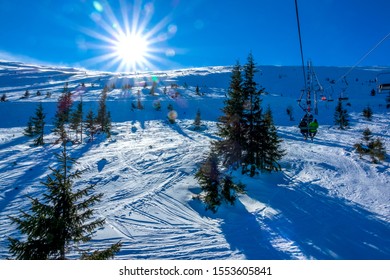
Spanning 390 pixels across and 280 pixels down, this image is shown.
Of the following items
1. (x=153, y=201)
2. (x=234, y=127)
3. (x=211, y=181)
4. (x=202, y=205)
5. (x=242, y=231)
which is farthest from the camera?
(x=234, y=127)

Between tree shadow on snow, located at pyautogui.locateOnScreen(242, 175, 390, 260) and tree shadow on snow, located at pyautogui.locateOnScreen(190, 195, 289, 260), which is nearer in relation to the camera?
tree shadow on snow, located at pyautogui.locateOnScreen(190, 195, 289, 260)

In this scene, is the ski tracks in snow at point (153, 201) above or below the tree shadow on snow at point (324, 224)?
above

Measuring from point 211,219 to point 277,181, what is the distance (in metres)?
8.27

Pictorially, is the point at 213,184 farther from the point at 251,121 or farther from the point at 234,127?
the point at 251,121

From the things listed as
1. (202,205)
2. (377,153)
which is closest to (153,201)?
(202,205)

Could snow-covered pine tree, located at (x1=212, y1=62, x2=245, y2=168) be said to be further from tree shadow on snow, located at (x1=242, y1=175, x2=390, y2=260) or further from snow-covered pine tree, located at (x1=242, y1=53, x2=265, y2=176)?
tree shadow on snow, located at (x1=242, y1=175, x2=390, y2=260)

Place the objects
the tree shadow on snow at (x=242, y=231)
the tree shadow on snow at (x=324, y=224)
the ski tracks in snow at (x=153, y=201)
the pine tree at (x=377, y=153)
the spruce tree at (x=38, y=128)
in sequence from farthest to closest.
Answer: the spruce tree at (x=38, y=128) → the pine tree at (x=377, y=153) → the ski tracks in snow at (x=153, y=201) → the tree shadow on snow at (x=324, y=224) → the tree shadow on snow at (x=242, y=231)

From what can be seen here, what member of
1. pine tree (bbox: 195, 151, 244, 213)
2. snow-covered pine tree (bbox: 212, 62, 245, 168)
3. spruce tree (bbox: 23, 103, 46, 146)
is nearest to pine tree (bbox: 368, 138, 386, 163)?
snow-covered pine tree (bbox: 212, 62, 245, 168)

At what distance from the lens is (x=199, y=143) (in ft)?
109

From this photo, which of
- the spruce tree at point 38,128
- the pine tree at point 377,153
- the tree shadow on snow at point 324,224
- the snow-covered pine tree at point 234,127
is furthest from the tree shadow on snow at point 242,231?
the spruce tree at point 38,128

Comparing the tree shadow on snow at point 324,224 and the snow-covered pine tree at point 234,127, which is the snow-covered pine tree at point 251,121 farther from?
the tree shadow on snow at point 324,224

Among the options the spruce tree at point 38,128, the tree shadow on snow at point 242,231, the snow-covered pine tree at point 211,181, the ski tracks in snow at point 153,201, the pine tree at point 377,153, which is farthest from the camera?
the spruce tree at point 38,128

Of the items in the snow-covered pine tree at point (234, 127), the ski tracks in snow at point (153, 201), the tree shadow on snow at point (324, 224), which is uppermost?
the snow-covered pine tree at point (234, 127)

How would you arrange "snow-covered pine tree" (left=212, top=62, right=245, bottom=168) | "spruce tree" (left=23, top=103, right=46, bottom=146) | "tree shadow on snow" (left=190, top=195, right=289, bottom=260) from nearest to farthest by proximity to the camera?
"tree shadow on snow" (left=190, top=195, right=289, bottom=260) < "snow-covered pine tree" (left=212, top=62, right=245, bottom=168) < "spruce tree" (left=23, top=103, right=46, bottom=146)
